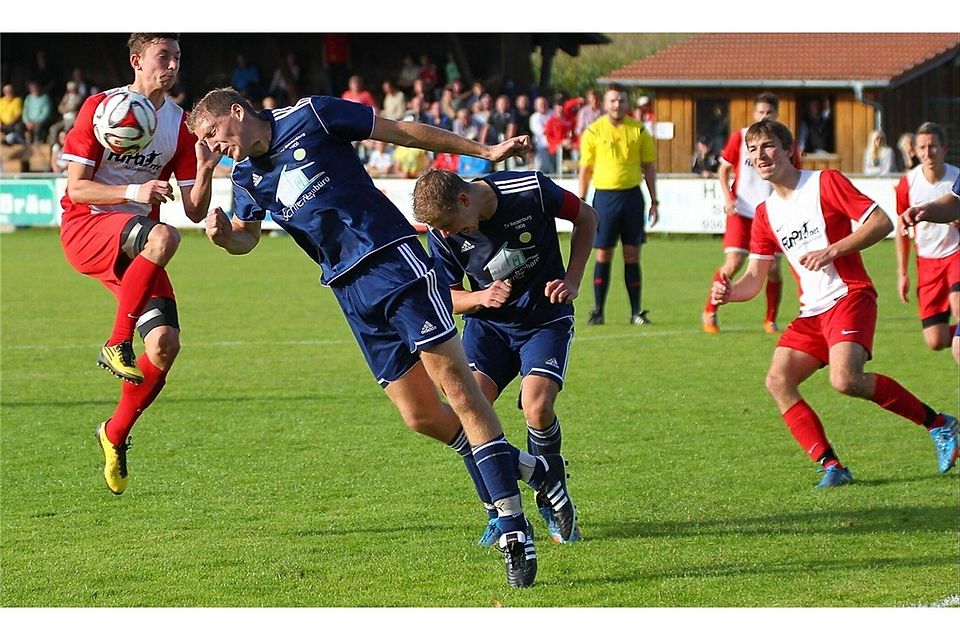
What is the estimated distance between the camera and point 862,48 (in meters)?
31.5

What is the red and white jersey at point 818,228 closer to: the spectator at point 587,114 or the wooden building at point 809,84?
the spectator at point 587,114

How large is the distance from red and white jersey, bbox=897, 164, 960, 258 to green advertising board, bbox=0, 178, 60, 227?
20.1 metres

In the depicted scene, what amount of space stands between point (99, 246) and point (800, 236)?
3725 mm

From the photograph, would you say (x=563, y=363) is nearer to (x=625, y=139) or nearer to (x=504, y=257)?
(x=504, y=257)

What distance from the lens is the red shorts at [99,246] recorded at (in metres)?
7.04

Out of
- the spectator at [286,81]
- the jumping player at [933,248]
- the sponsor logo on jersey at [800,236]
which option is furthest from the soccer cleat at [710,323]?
the spectator at [286,81]

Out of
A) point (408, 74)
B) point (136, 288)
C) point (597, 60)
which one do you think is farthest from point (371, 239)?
point (597, 60)

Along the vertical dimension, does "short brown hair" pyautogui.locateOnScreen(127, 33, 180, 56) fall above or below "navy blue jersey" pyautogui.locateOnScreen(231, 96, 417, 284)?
above

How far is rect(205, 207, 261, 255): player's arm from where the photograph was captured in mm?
6055

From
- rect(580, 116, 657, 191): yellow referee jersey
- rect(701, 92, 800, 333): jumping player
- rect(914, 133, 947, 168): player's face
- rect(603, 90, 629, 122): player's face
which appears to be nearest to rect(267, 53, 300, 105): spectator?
rect(580, 116, 657, 191): yellow referee jersey

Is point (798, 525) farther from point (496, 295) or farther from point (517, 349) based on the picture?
point (496, 295)

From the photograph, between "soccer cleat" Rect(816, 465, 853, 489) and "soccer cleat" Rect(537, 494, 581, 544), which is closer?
"soccer cleat" Rect(537, 494, 581, 544)

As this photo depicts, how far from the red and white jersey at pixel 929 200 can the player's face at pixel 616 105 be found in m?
4.81

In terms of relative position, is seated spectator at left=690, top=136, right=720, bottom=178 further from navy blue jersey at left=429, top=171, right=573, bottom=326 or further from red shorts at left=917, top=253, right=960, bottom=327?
navy blue jersey at left=429, top=171, right=573, bottom=326
